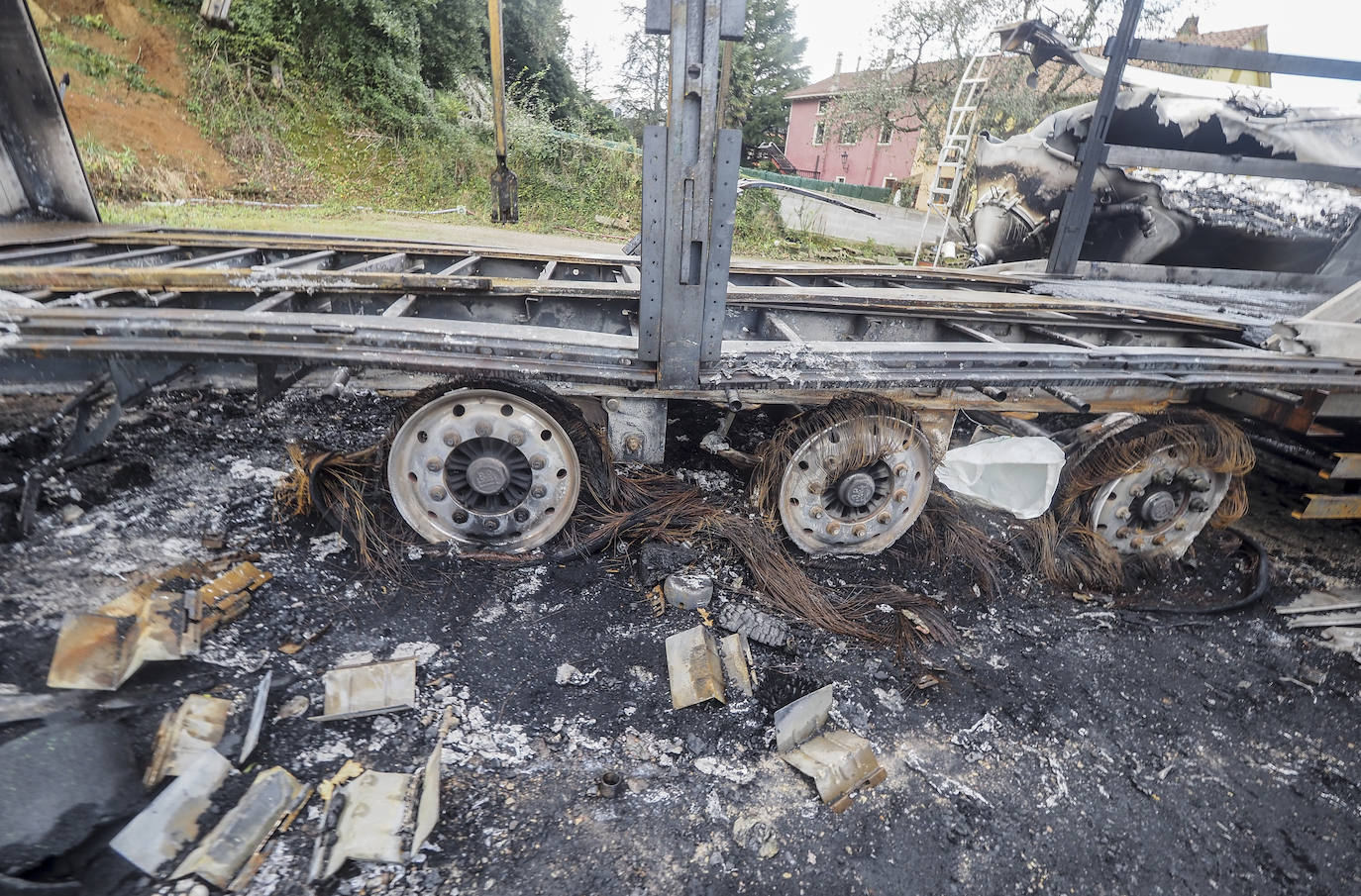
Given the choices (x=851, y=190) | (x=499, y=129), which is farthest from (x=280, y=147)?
(x=851, y=190)

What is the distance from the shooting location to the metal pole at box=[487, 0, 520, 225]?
491 cm

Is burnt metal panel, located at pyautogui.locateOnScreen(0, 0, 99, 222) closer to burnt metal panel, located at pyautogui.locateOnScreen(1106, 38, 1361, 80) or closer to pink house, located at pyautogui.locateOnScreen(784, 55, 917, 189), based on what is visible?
burnt metal panel, located at pyautogui.locateOnScreen(1106, 38, 1361, 80)

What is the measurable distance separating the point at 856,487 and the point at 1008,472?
1062mm

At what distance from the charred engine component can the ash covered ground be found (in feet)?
16.5

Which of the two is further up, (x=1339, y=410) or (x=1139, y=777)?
(x=1339, y=410)

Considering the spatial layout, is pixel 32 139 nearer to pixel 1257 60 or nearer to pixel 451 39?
pixel 1257 60

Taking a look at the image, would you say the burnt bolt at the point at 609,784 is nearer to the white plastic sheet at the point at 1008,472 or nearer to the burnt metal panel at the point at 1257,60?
the white plastic sheet at the point at 1008,472

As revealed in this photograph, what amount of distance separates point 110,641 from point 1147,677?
4463mm

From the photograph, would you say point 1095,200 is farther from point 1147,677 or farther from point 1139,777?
point 1139,777

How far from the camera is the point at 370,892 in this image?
170 centimetres

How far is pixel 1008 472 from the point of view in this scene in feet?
11.6

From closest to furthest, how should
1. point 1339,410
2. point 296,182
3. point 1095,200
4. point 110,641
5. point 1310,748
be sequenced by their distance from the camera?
point 110,641, point 1310,748, point 1339,410, point 1095,200, point 296,182

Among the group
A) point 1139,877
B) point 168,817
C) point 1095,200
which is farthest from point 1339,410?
point 168,817

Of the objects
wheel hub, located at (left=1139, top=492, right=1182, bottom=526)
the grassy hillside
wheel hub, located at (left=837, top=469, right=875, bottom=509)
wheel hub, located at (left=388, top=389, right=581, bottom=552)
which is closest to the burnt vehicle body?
wheel hub, located at (left=1139, top=492, right=1182, bottom=526)
